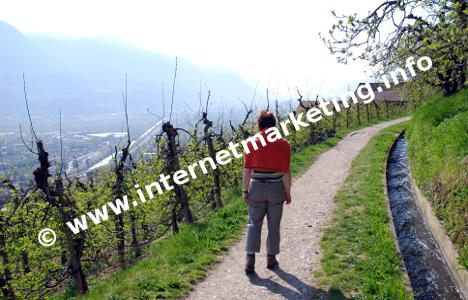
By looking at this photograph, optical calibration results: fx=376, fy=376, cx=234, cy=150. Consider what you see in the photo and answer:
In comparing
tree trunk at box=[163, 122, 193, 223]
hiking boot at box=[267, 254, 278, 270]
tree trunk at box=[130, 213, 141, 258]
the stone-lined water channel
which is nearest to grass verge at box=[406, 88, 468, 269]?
the stone-lined water channel

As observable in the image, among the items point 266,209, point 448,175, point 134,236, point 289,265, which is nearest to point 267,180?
point 266,209

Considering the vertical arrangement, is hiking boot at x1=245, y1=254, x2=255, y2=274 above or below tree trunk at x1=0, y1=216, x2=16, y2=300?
below

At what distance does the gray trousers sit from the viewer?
611 cm

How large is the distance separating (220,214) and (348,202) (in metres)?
3.69

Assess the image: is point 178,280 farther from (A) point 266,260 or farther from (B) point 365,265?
(B) point 365,265

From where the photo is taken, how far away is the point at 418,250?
8367mm

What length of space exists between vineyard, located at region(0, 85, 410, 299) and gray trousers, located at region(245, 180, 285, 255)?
450 cm

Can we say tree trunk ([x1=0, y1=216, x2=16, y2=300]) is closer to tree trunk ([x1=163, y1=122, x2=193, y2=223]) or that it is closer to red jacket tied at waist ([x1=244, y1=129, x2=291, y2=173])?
tree trunk ([x1=163, y1=122, x2=193, y2=223])

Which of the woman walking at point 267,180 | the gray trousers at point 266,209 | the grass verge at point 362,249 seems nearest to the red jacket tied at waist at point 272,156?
the woman walking at point 267,180

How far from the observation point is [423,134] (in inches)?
595

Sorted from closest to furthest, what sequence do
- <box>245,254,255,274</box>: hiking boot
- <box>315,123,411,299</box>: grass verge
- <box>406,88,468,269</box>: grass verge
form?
1. <box>315,123,411,299</box>: grass verge
2. <box>245,254,255,274</box>: hiking boot
3. <box>406,88,468,269</box>: grass verge

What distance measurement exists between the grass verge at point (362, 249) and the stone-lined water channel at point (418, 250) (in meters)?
0.52

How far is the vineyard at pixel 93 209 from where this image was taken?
8781 millimetres

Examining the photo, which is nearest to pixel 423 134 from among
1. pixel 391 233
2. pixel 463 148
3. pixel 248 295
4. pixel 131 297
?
pixel 463 148
